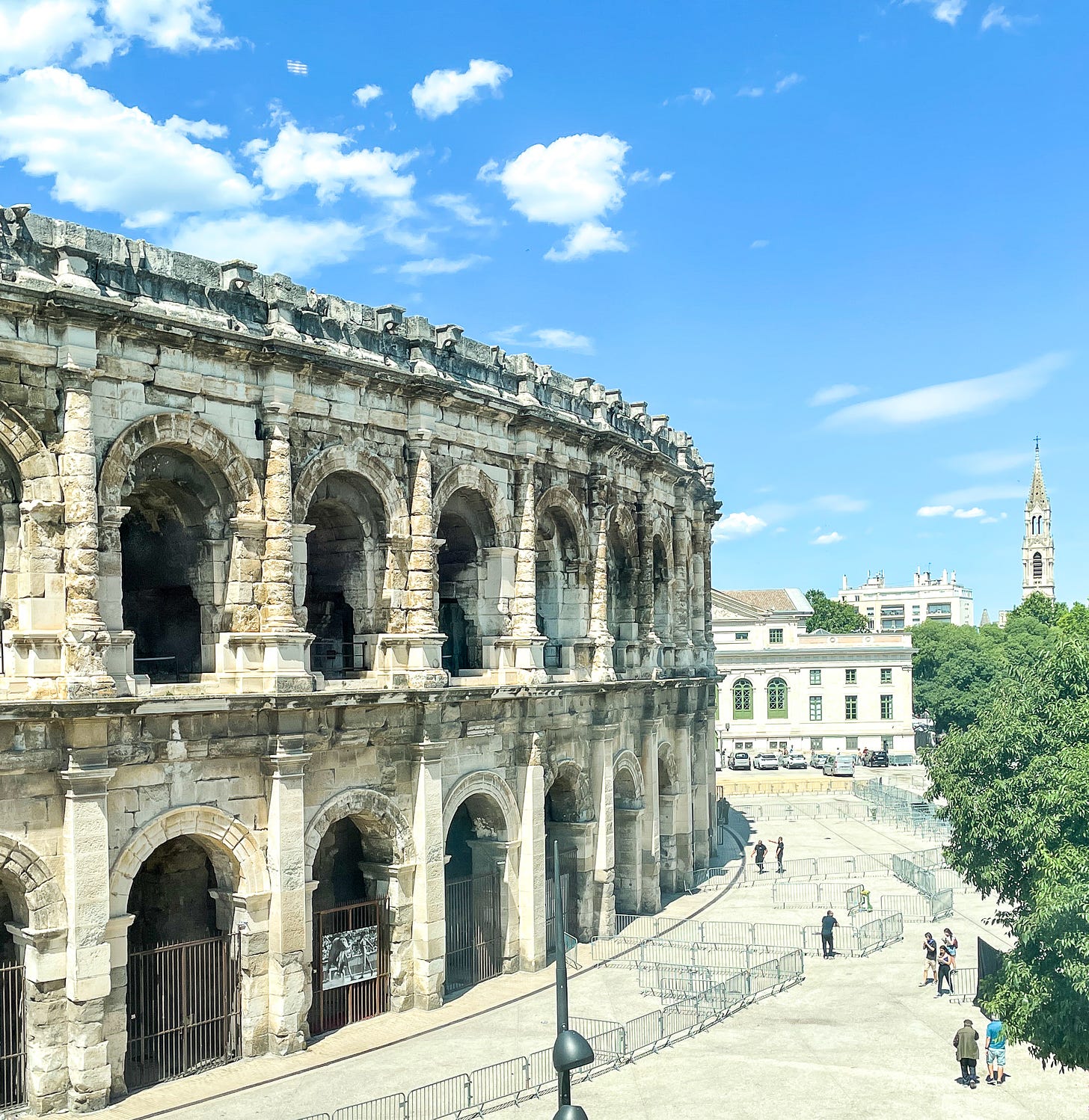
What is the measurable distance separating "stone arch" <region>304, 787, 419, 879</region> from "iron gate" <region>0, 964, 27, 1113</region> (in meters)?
5.17

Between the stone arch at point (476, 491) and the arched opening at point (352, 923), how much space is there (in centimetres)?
678

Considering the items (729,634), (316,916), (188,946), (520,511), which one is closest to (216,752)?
(188,946)

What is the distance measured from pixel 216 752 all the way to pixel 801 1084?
11481 millimetres

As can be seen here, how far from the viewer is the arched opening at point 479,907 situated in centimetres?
2636

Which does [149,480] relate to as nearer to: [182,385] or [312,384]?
[182,385]

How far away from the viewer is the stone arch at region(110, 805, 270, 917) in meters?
19.1

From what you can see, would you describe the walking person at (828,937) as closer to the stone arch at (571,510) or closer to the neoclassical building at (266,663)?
the neoclassical building at (266,663)

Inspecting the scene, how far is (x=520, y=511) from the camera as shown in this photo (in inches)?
1101

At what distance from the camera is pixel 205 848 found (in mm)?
20984

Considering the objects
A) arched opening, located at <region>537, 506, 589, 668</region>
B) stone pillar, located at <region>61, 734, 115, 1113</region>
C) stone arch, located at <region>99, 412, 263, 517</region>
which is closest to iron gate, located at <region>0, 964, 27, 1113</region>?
stone pillar, located at <region>61, 734, 115, 1113</region>

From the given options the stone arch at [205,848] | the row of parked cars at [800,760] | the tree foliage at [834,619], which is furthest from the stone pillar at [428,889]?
the tree foliage at [834,619]

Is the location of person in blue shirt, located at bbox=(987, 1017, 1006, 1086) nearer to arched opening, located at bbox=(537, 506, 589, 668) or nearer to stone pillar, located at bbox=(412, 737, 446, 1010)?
stone pillar, located at bbox=(412, 737, 446, 1010)

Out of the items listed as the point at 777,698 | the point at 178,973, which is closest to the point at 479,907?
the point at 178,973

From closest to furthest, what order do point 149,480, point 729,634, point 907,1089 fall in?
point 907,1089 < point 149,480 < point 729,634
